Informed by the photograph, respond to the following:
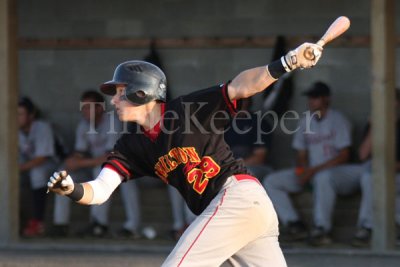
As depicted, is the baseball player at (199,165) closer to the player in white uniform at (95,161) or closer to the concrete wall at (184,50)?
the player in white uniform at (95,161)

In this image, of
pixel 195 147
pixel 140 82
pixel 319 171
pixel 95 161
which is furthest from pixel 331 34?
pixel 95 161

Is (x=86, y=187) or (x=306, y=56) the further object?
(x=86, y=187)

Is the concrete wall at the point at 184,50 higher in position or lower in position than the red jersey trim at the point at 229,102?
higher

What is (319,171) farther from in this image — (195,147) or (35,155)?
(195,147)

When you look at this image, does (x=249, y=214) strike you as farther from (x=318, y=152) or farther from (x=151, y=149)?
(x=318, y=152)

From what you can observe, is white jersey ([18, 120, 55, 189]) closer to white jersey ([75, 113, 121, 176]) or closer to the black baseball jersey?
white jersey ([75, 113, 121, 176])

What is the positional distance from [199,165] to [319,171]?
3.94 meters

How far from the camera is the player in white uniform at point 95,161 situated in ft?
31.3

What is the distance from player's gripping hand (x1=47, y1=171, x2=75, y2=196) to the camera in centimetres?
518

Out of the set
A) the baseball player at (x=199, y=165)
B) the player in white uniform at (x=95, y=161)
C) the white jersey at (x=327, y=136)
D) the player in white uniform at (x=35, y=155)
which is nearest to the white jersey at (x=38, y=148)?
the player in white uniform at (x=35, y=155)

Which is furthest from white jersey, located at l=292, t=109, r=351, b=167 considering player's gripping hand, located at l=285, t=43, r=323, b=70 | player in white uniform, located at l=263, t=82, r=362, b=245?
player's gripping hand, located at l=285, t=43, r=323, b=70

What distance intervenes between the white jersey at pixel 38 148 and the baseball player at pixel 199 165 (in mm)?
4169

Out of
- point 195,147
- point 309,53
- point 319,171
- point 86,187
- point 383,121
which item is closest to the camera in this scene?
point 309,53

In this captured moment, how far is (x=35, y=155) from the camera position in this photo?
32.2 ft
